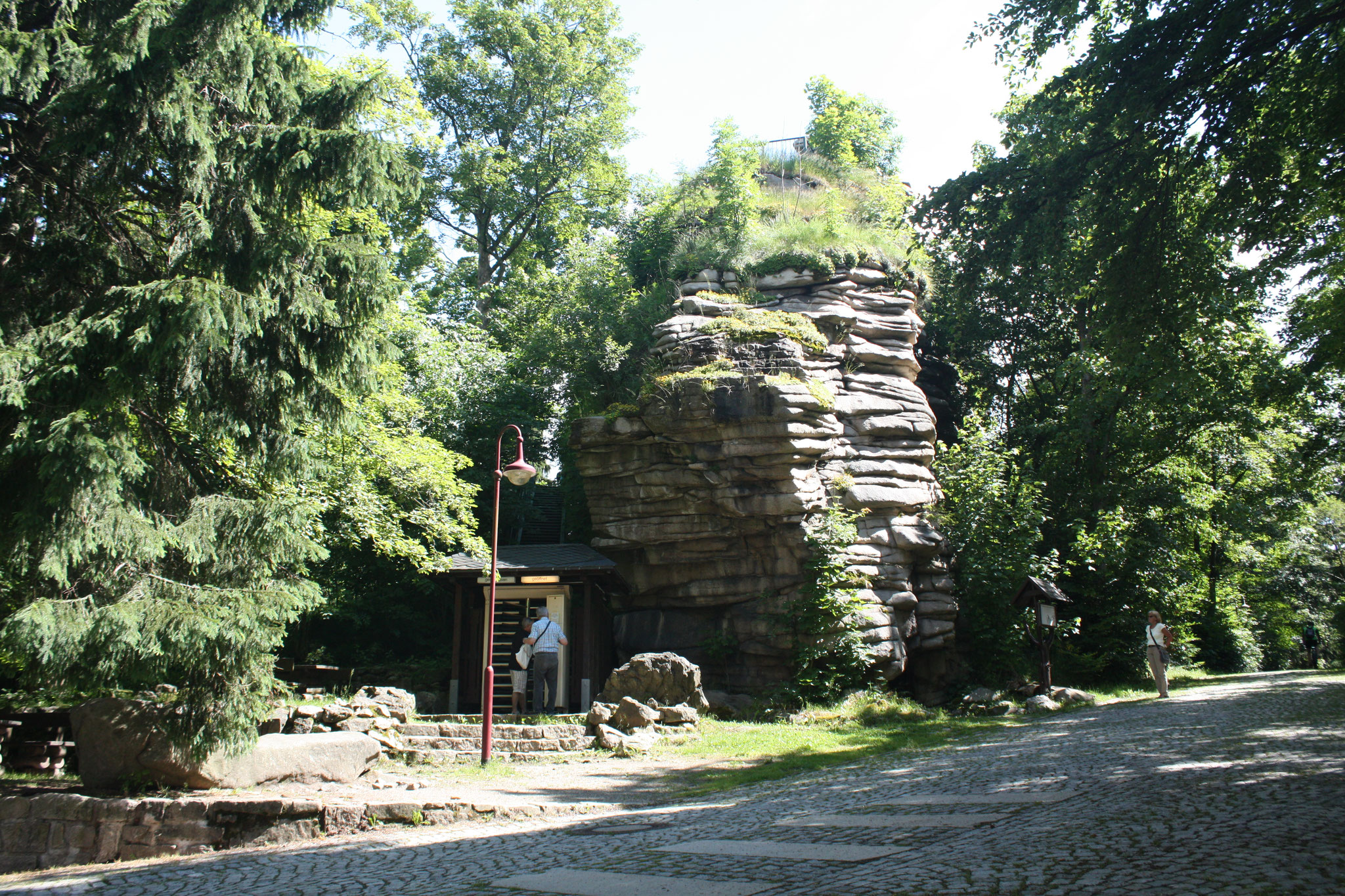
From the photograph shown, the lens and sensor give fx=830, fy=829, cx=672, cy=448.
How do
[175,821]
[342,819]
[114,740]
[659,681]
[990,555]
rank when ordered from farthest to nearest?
[990,555], [659,681], [114,740], [175,821], [342,819]

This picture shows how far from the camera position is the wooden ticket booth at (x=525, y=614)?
15828 mm

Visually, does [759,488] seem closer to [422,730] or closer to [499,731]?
[499,731]

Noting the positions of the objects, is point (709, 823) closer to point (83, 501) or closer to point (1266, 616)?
point (83, 501)

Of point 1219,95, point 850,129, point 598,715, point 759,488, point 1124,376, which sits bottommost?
point 598,715

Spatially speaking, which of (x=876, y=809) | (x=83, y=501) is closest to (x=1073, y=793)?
(x=876, y=809)

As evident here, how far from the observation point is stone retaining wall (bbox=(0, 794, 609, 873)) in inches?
262

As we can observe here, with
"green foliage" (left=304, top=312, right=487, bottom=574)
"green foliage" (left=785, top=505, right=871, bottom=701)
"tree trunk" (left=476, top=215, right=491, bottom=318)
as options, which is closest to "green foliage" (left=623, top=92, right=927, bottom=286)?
"tree trunk" (left=476, top=215, right=491, bottom=318)

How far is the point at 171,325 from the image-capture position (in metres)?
7.43

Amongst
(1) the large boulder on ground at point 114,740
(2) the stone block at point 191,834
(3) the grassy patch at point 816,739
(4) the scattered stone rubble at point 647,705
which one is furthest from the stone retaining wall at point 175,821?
(4) the scattered stone rubble at point 647,705

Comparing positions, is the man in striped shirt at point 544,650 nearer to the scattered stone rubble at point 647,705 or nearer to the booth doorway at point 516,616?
the scattered stone rubble at point 647,705

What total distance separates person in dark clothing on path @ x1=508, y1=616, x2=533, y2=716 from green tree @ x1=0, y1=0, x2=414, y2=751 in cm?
621

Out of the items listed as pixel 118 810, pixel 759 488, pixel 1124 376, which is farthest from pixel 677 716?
pixel 1124 376

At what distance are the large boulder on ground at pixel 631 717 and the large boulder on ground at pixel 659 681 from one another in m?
1.12

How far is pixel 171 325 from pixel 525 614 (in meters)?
10.2
